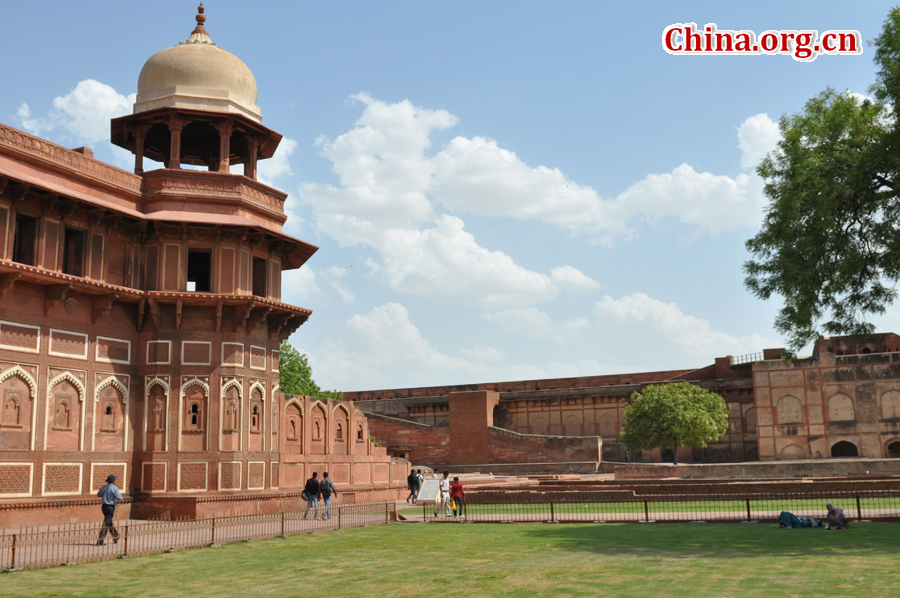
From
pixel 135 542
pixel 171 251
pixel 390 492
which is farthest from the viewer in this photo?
pixel 390 492

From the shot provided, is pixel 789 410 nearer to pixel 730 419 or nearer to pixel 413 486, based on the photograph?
pixel 730 419

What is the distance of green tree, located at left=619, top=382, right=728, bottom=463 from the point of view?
38875 mm

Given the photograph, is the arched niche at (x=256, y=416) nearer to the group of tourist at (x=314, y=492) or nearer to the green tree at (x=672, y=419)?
the group of tourist at (x=314, y=492)

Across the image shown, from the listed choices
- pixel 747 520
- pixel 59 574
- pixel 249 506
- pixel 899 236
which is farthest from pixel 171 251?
pixel 899 236

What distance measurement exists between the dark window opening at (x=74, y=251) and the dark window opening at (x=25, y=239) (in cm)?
80

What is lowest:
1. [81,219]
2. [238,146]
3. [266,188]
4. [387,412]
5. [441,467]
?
[441,467]

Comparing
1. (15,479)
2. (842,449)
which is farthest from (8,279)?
(842,449)

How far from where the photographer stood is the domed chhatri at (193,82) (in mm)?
20078

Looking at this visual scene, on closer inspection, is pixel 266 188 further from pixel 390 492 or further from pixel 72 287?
pixel 390 492

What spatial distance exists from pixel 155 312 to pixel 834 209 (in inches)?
570

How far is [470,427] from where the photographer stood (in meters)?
44.4

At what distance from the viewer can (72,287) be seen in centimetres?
1702

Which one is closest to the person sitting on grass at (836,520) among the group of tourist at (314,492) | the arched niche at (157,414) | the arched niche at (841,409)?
the group of tourist at (314,492)

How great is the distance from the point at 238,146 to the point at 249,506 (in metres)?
9.87
